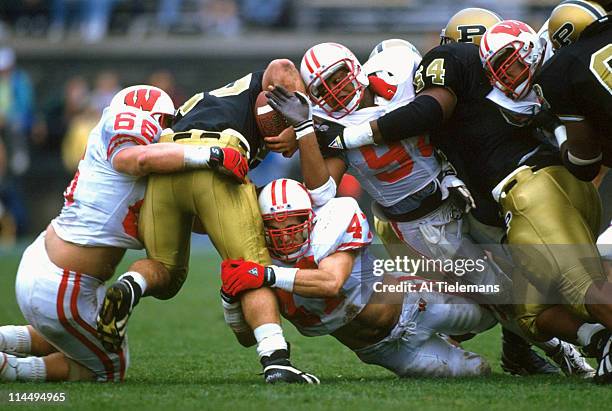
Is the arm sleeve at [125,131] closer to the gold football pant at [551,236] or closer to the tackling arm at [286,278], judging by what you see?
the tackling arm at [286,278]

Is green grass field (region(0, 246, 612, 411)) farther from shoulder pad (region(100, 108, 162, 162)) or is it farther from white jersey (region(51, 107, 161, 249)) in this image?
shoulder pad (region(100, 108, 162, 162))

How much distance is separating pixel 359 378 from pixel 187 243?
111cm

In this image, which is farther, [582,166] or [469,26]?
[469,26]

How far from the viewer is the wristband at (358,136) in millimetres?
5324

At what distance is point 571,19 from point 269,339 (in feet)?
6.84

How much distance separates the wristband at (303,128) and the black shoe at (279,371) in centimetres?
109

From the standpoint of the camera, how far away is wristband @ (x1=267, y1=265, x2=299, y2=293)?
15.9 ft

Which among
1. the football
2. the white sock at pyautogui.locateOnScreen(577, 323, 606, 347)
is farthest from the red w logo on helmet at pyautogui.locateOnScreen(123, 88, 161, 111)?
the white sock at pyautogui.locateOnScreen(577, 323, 606, 347)

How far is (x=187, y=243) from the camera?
17.1ft

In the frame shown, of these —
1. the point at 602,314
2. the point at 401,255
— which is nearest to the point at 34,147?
the point at 401,255

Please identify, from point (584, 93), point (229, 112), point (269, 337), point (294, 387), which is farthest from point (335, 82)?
point (294, 387)

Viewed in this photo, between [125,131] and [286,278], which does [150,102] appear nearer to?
[125,131]

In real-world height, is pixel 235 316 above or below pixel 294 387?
above

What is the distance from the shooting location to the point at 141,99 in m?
5.28
